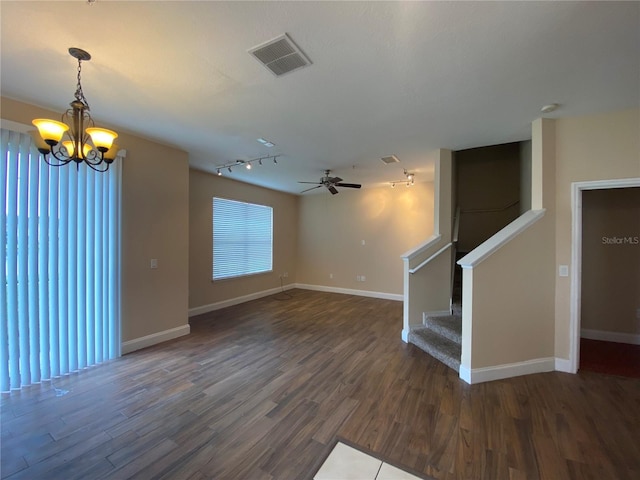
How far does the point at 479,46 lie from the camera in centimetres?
175

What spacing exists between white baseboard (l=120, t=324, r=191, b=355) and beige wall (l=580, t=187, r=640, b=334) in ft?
19.4

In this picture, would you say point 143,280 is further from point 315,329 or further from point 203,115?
point 315,329

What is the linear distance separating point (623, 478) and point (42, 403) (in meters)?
4.34

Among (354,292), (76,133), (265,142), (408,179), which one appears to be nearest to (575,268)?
(408,179)

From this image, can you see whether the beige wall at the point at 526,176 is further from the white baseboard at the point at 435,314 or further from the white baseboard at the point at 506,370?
the white baseboard at the point at 506,370

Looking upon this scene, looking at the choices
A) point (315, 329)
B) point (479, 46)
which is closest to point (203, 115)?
point (479, 46)

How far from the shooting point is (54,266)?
8.86ft

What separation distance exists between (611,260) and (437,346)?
286 centimetres

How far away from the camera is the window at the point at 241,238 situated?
18.2 feet

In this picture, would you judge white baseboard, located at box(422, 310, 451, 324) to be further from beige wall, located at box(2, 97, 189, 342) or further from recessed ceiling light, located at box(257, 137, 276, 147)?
beige wall, located at box(2, 97, 189, 342)

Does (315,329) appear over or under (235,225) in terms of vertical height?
under

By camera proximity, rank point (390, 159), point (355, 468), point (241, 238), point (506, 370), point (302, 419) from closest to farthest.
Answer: point (355, 468)
point (302, 419)
point (506, 370)
point (390, 159)
point (241, 238)

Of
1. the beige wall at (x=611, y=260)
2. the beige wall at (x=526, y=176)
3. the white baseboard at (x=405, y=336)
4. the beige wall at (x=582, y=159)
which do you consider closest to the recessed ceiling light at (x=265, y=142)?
the white baseboard at (x=405, y=336)

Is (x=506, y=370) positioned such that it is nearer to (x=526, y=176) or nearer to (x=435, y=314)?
(x=435, y=314)
